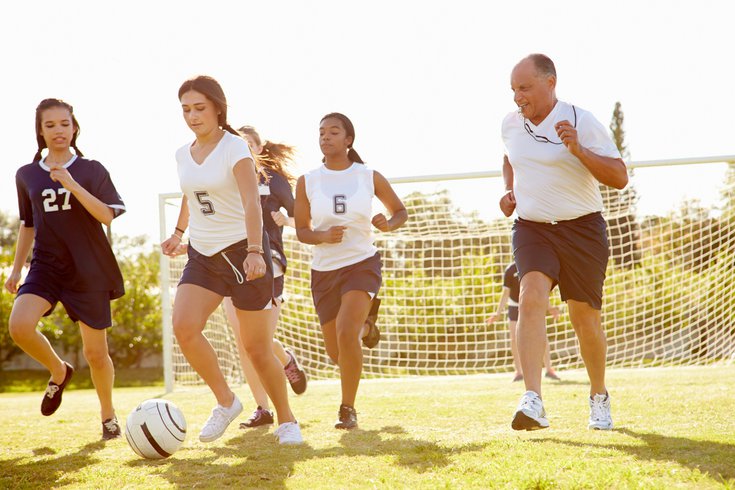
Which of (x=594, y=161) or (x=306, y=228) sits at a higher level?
(x=594, y=161)

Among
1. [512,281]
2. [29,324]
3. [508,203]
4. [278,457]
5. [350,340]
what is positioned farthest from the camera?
[512,281]

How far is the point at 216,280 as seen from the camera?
4691 millimetres

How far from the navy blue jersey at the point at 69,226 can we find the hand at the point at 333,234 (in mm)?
1277

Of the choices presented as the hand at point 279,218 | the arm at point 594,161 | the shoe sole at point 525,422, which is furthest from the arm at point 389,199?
the shoe sole at point 525,422

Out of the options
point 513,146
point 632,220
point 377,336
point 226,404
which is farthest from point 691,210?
point 226,404

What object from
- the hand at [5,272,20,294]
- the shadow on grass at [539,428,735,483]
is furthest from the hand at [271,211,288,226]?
the shadow on grass at [539,428,735,483]

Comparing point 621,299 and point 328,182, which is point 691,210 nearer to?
point 621,299

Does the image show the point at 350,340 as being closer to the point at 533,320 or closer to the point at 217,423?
the point at 217,423

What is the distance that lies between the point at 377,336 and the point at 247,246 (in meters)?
1.99

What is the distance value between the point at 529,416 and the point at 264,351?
1.45 meters

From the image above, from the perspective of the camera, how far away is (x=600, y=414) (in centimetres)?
477

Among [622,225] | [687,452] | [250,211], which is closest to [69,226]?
[250,211]

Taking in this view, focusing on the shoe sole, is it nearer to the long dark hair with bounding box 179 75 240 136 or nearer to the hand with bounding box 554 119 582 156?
the hand with bounding box 554 119 582 156

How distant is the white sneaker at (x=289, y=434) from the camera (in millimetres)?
4676
